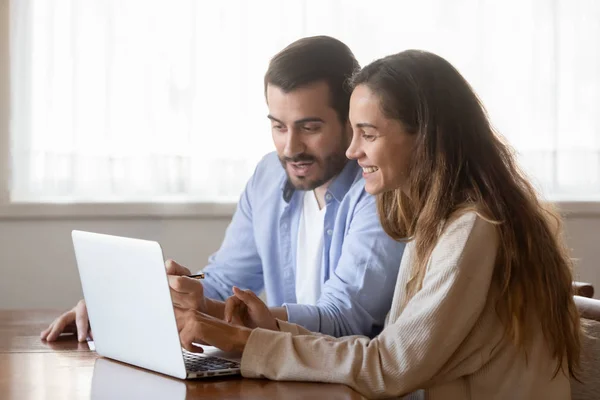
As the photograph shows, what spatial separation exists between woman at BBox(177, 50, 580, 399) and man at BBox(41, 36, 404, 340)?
→ 0.29 ft

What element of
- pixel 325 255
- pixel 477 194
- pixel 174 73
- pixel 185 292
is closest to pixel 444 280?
pixel 477 194

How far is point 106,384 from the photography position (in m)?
1.26

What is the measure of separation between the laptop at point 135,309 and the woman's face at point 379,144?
1.38 ft

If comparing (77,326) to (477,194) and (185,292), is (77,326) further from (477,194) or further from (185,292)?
(477,194)

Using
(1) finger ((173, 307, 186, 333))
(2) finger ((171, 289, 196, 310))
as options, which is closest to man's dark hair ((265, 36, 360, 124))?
(2) finger ((171, 289, 196, 310))

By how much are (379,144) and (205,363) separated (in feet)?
1.62

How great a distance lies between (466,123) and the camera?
1531 mm

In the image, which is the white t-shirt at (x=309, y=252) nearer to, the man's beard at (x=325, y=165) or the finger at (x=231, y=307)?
the man's beard at (x=325, y=165)

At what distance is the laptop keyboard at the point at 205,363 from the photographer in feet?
4.28

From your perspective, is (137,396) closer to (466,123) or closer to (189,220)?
(466,123)

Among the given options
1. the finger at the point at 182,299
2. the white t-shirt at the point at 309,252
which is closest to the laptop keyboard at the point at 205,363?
the finger at the point at 182,299

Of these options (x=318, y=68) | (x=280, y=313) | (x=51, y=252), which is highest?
(x=318, y=68)

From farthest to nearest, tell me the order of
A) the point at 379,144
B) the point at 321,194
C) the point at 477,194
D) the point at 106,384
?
A: the point at 321,194, the point at 379,144, the point at 477,194, the point at 106,384

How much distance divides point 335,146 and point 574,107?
1829 mm
